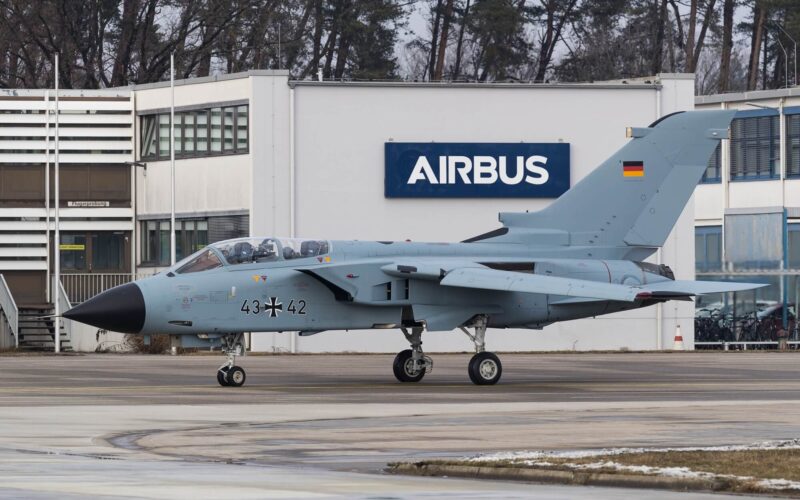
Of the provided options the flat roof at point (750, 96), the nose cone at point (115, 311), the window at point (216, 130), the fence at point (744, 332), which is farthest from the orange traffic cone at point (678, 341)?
the nose cone at point (115, 311)

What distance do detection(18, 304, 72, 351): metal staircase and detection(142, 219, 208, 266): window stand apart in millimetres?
3682

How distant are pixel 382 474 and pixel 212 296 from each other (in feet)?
43.2

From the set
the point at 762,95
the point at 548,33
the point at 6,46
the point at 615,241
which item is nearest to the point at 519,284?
the point at 615,241

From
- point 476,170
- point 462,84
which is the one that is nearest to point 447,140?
point 476,170

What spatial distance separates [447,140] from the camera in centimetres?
4612

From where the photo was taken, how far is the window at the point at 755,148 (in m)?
57.7

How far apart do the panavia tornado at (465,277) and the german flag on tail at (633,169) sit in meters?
0.02

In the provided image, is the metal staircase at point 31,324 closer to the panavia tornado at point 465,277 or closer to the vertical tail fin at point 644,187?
the panavia tornado at point 465,277

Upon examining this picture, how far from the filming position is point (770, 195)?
58.4 m

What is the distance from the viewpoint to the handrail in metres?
47.8

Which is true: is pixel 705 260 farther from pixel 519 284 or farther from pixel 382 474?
pixel 382 474

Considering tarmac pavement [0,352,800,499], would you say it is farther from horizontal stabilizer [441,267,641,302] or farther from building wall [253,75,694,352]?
building wall [253,75,694,352]

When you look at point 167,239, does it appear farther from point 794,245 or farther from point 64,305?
point 794,245

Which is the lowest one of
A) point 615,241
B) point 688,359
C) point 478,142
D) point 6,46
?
point 688,359
